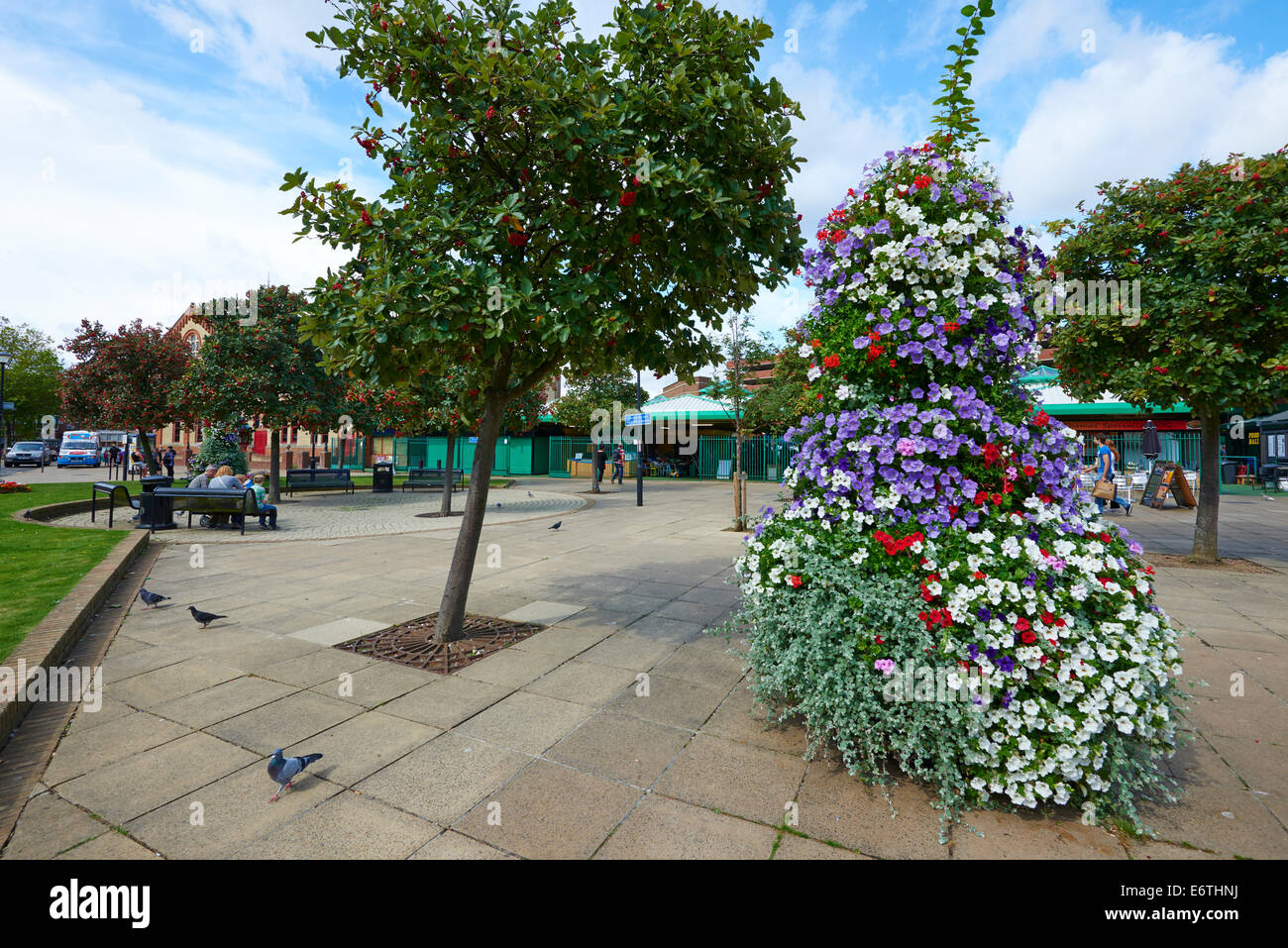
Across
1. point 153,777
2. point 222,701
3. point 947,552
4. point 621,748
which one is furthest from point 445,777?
point 947,552

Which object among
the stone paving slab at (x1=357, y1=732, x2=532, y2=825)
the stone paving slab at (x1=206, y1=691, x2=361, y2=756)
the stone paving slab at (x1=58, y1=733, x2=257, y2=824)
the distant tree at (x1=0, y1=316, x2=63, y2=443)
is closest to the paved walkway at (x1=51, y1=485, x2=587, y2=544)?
the stone paving slab at (x1=206, y1=691, x2=361, y2=756)

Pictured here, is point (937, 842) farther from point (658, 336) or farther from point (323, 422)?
point (323, 422)

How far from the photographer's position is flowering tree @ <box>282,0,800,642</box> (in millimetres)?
3721

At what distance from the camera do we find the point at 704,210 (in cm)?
358

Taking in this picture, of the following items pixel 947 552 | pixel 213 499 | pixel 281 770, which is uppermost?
pixel 947 552

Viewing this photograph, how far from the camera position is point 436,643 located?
16.1 feet

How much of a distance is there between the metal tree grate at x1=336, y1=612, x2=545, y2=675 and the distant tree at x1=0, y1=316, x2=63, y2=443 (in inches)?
2376

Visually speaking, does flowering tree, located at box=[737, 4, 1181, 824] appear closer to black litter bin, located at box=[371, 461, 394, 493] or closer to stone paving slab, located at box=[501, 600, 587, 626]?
stone paving slab, located at box=[501, 600, 587, 626]

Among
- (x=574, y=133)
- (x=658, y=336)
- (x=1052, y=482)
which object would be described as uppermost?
(x=574, y=133)

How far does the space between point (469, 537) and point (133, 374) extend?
A: 72.5ft

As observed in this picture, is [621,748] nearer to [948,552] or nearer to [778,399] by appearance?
[948,552]
